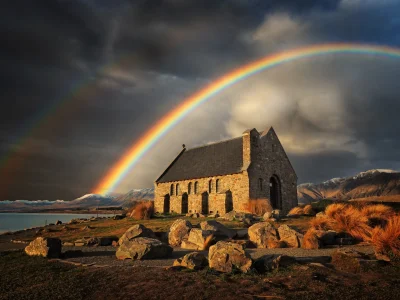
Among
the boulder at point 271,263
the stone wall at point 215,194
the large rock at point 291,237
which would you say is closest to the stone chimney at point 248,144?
the stone wall at point 215,194

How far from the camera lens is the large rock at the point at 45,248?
1232 cm

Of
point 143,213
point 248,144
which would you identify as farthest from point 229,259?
point 248,144

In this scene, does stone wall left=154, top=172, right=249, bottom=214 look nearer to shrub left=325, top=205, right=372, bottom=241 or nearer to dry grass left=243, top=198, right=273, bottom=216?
dry grass left=243, top=198, right=273, bottom=216

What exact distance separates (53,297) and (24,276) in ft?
10.1

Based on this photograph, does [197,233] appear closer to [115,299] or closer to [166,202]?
[115,299]

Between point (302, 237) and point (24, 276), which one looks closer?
point (24, 276)

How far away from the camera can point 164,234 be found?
17.9m

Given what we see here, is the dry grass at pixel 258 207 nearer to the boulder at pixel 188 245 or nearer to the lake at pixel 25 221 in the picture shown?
the boulder at pixel 188 245

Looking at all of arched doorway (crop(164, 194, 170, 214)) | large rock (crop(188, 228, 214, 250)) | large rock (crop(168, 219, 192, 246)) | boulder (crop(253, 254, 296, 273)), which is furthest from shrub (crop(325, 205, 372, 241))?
arched doorway (crop(164, 194, 170, 214))

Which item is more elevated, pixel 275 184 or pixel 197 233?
pixel 275 184

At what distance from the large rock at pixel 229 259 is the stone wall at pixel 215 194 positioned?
890 inches

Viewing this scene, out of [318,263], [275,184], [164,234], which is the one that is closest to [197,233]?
[164,234]

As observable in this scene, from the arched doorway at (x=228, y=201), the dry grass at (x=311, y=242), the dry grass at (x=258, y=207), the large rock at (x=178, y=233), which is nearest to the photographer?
the dry grass at (x=311, y=242)

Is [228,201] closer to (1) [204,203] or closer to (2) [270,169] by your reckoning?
(1) [204,203]
